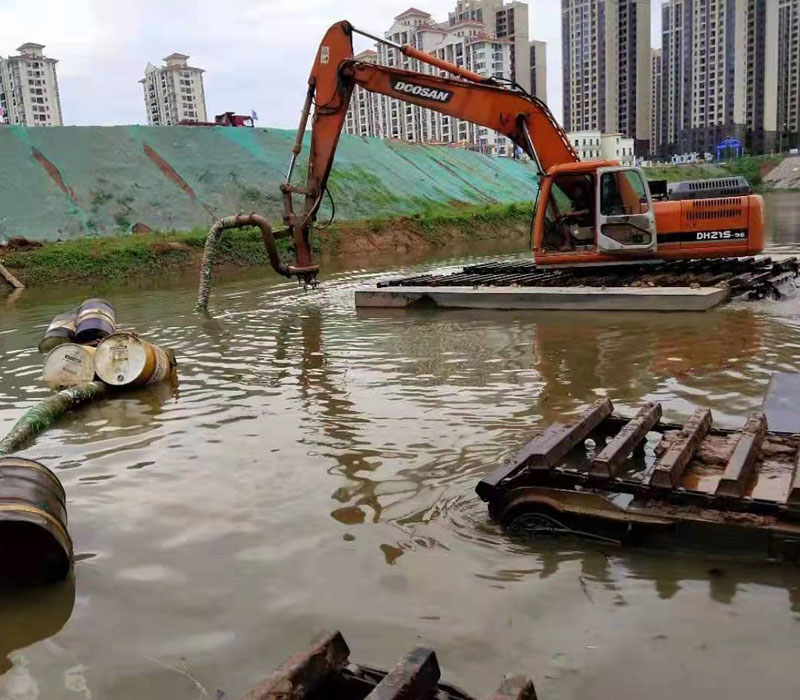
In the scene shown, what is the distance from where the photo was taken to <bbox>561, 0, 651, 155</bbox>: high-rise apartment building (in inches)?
3484

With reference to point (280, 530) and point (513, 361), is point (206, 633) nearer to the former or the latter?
point (280, 530)

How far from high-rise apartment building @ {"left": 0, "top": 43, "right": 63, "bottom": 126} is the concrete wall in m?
80.0

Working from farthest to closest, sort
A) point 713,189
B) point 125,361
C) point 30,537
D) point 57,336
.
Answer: point 713,189
point 57,336
point 125,361
point 30,537

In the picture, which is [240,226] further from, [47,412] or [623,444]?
[623,444]

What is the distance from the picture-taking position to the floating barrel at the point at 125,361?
7.52 m

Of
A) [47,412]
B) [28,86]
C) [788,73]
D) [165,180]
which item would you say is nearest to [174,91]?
[28,86]

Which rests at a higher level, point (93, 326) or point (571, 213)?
point (571, 213)

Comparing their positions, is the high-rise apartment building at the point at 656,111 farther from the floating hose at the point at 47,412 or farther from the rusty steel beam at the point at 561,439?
the rusty steel beam at the point at 561,439

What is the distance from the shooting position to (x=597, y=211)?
37.2ft

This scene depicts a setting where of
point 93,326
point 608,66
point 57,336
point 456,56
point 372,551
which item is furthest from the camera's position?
point 608,66

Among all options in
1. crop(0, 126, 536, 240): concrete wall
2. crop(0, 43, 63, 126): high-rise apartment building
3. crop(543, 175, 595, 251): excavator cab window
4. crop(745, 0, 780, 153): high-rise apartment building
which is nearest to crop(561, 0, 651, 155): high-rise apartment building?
crop(745, 0, 780, 153): high-rise apartment building

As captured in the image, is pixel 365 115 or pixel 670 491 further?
pixel 365 115

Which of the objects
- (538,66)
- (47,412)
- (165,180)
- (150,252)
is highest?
(538,66)

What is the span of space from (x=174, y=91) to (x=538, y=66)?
49.7 m
